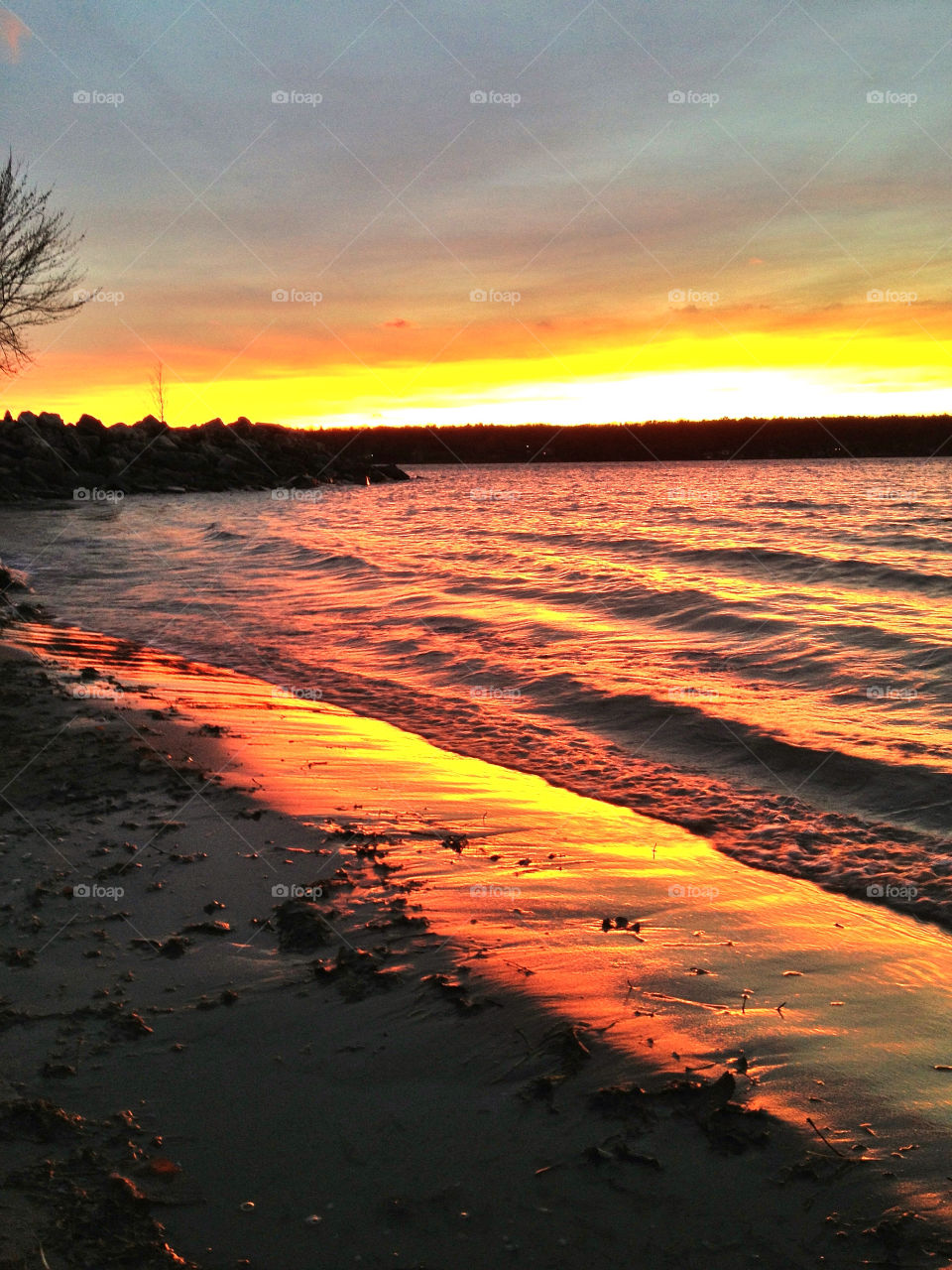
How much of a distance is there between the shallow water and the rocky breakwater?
11.7m

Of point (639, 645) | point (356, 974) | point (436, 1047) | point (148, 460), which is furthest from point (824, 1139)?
point (148, 460)

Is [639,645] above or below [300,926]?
above

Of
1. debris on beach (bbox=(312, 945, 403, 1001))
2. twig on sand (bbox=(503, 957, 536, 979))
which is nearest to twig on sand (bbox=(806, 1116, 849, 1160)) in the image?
twig on sand (bbox=(503, 957, 536, 979))

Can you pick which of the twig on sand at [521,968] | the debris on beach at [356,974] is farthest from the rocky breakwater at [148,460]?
the twig on sand at [521,968]

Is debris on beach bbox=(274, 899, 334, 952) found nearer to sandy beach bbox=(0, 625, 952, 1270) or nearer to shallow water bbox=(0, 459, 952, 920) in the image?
sandy beach bbox=(0, 625, 952, 1270)

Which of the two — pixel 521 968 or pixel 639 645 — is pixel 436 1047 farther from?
pixel 639 645

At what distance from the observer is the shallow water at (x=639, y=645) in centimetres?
639

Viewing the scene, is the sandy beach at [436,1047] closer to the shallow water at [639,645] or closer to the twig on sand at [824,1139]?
the twig on sand at [824,1139]

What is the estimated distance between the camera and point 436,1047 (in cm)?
307

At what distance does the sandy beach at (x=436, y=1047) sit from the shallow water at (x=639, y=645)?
127 centimetres

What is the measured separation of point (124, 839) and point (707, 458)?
410ft

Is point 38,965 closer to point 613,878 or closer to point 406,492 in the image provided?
point 613,878

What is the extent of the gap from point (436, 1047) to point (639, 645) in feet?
29.4

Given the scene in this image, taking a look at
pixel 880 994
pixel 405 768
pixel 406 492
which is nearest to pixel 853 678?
pixel 405 768
